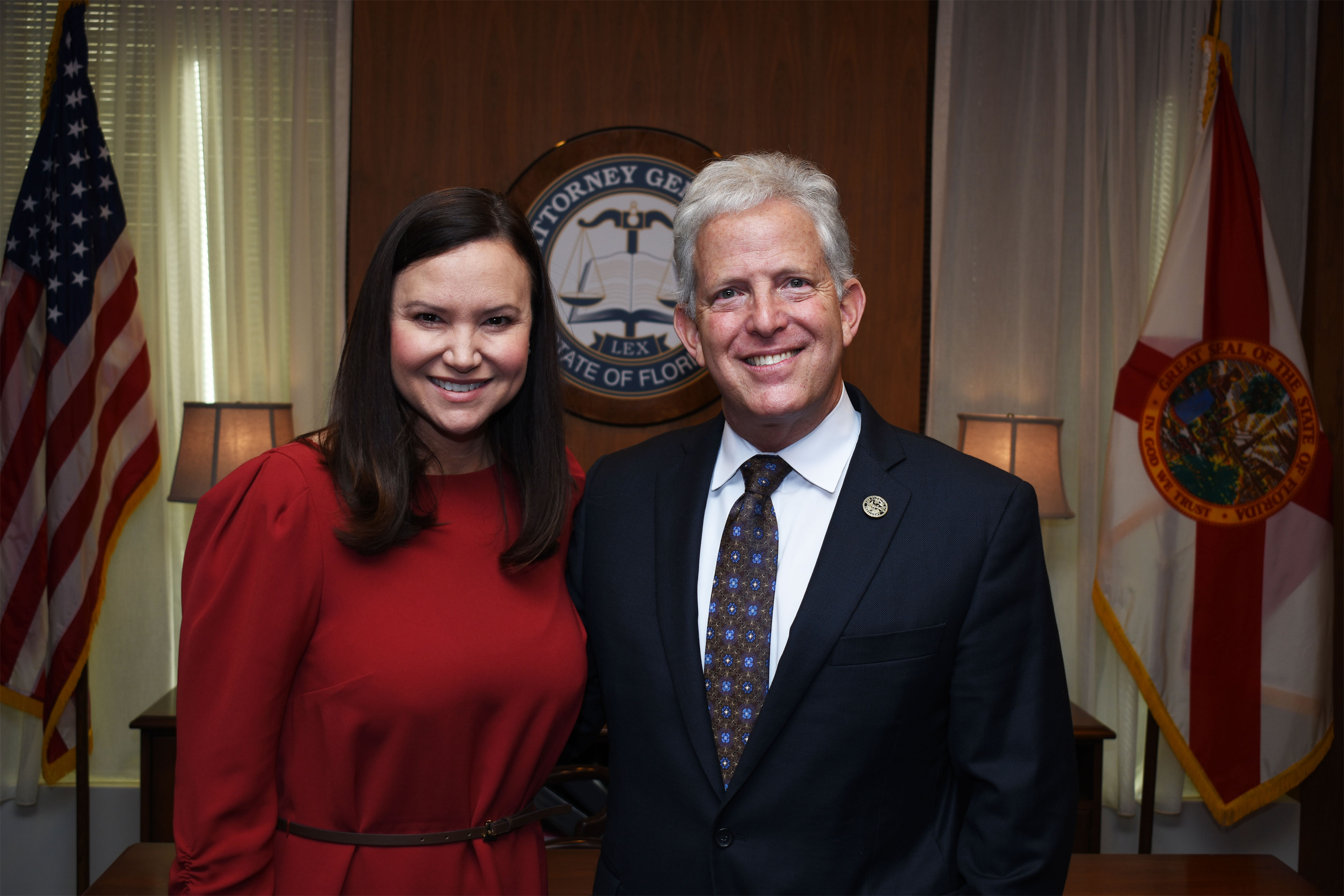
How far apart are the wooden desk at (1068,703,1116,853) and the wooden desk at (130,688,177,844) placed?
2.80 meters

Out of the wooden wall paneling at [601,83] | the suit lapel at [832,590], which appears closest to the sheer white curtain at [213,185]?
Result: the wooden wall paneling at [601,83]

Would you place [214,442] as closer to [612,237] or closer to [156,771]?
[156,771]

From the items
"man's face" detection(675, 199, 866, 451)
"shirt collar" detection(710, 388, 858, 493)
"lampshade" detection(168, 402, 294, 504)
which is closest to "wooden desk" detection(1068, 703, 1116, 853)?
"shirt collar" detection(710, 388, 858, 493)

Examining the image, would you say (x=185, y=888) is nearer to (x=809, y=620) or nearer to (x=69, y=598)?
(x=809, y=620)

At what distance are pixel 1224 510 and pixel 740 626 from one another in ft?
8.39

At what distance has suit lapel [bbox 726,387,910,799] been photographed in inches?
53.6

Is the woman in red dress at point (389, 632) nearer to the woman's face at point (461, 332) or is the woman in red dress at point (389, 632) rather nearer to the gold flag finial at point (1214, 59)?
the woman's face at point (461, 332)

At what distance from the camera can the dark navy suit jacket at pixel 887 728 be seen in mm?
1365

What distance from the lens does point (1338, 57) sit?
3438 millimetres

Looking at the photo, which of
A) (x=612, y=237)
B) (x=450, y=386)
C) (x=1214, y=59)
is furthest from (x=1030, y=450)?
(x=450, y=386)

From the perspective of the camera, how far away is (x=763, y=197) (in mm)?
1531

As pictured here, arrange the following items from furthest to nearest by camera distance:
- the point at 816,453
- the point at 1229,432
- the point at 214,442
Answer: the point at 1229,432 → the point at 214,442 → the point at 816,453

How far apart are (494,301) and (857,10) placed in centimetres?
268

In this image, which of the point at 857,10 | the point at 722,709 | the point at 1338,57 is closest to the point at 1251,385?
the point at 1338,57
